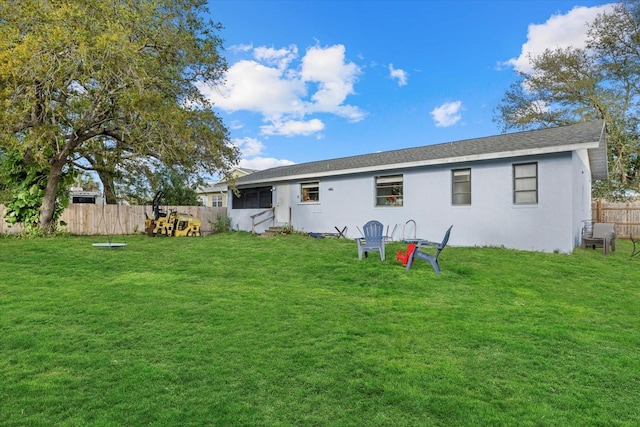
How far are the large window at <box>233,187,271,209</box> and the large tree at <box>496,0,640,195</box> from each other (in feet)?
59.5

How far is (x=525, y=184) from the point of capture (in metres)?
10.6

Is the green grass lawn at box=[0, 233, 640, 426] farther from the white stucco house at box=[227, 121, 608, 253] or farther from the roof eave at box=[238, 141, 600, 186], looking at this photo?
the roof eave at box=[238, 141, 600, 186]

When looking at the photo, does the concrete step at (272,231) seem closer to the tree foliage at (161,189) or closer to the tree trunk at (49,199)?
the tree foliage at (161,189)

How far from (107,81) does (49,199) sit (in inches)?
219

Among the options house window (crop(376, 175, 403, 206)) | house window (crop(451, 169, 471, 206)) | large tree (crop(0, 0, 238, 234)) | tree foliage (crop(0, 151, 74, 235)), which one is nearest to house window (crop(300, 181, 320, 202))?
house window (crop(376, 175, 403, 206))

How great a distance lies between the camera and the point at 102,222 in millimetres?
15586

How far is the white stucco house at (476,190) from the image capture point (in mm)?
9930

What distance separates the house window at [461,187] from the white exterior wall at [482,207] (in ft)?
0.47

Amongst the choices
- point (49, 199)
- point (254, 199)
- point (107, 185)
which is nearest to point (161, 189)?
point (107, 185)

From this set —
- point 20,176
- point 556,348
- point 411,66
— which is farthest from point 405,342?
point 411,66

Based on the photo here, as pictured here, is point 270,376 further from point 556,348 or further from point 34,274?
point 34,274

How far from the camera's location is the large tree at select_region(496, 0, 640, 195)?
20484 mm

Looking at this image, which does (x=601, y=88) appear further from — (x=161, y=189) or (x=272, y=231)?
(x=161, y=189)

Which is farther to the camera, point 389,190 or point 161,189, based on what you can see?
point 161,189
